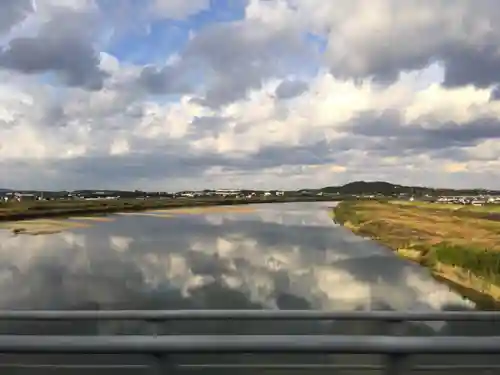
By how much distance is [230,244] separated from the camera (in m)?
42.2

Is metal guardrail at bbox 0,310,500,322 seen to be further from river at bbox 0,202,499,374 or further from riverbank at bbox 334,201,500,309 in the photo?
riverbank at bbox 334,201,500,309

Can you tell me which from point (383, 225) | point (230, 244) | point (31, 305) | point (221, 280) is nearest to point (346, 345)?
point (31, 305)

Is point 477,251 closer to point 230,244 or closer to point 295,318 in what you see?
point 230,244

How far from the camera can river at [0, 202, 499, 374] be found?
6.07 meters

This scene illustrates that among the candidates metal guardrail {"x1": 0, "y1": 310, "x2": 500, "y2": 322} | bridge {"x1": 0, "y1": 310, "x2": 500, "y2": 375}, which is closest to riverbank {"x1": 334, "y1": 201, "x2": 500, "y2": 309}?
metal guardrail {"x1": 0, "y1": 310, "x2": 500, "y2": 322}

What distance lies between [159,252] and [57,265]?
7336mm

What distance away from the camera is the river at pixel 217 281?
6075mm

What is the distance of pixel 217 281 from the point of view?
22609mm
